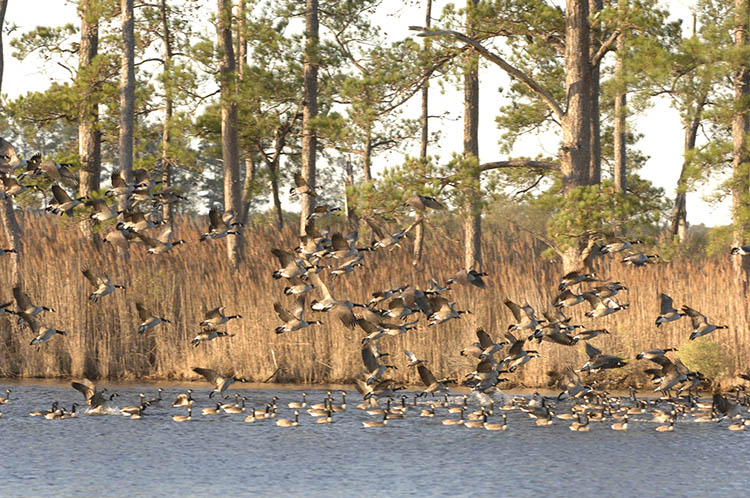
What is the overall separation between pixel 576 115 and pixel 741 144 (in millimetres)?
4725

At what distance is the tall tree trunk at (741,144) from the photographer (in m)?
23.8

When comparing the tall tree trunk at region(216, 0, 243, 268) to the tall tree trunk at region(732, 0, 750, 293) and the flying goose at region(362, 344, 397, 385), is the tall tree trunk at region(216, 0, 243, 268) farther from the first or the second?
the tall tree trunk at region(732, 0, 750, 293)

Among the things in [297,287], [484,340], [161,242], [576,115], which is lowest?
[484,340]

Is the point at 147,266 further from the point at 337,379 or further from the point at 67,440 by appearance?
the point at 67,440

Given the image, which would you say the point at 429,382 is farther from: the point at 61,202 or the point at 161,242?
the point at 61,202

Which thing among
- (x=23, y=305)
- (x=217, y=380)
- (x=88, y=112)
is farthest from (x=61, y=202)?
(x=88, y=112)

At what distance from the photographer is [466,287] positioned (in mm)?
20516

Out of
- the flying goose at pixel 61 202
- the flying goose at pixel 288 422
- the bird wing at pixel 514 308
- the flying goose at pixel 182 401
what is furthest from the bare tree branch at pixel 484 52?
the flying goose at pixel 288 422

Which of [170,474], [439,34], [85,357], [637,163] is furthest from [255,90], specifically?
[170,474]

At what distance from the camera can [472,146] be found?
1104 inches

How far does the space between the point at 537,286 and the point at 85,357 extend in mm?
8673

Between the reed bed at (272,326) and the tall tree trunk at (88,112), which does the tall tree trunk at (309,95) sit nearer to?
the tall tree trunk at (88,112)

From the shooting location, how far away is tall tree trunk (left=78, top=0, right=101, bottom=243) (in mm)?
26844

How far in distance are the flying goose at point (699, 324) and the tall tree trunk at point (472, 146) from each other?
562 centimetres
